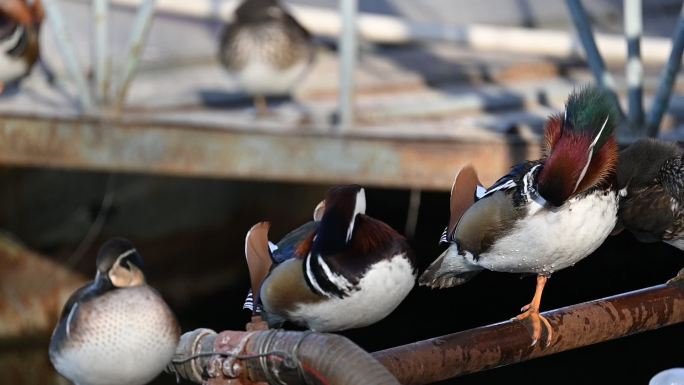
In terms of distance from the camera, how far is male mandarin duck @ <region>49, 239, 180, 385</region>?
9.15 feet

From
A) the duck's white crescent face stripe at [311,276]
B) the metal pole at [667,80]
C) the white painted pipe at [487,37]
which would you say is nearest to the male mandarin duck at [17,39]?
Result: the white painted pipe at [487,37]

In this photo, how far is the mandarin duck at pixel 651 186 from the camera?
3348mm

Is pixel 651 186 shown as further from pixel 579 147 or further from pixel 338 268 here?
pixel 338 268

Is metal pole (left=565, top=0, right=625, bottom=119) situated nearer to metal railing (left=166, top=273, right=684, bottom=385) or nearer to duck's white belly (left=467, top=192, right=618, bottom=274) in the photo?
duck's white belly (left=467, top=192, right=618, bottom=274)

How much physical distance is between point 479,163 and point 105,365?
8.63ft

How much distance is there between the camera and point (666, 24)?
335 inches

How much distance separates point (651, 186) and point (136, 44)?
2.83 metres

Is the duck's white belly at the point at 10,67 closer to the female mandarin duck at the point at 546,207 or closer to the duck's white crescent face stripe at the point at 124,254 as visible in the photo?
the duck's white crescent face stripe at the point at 124,254

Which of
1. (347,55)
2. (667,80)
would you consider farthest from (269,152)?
(667,80)

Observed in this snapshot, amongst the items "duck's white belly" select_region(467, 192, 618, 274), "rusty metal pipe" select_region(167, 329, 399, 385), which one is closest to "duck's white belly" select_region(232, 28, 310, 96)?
"duck's white belly" select_region(467, 192, 618, 274)

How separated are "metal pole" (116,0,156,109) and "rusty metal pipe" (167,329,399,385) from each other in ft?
10.4

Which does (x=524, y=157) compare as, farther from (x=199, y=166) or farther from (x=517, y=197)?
(x=517, y=197)

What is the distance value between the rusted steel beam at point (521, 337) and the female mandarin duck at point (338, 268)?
441 millimetres

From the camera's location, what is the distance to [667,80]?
4.92 metres
